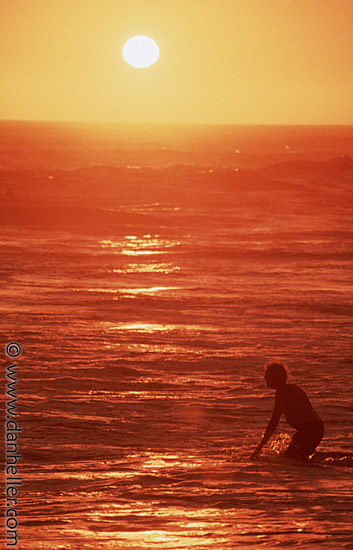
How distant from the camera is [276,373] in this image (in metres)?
8.84

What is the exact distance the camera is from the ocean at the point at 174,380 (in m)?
7.09

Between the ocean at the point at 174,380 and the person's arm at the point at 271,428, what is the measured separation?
11 cm

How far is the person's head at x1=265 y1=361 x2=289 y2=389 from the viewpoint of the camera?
8844mm

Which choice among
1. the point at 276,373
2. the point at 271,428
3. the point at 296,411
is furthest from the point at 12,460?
the point at 296,411

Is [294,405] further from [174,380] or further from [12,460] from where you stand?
[174,380]

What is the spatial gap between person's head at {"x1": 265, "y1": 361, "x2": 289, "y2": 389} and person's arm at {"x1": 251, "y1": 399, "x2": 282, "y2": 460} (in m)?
0.18

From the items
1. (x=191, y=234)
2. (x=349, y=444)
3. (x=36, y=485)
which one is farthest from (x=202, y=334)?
(x=191, y=234)

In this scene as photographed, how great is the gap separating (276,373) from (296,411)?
42cm

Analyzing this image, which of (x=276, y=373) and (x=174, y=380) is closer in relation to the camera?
(x=276, y=373)

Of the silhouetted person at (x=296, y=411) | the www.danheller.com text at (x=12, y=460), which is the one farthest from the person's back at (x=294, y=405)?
the www.danheller.com text at (x=12, y=460)

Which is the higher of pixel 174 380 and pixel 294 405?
pixel 174 380

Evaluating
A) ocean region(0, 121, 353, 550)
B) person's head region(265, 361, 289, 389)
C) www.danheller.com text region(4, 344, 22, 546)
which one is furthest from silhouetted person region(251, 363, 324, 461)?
www.danheller.com text region(4, 344, 22, 546)

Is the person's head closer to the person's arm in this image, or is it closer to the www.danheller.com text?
the person's arm

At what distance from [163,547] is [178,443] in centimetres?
353
